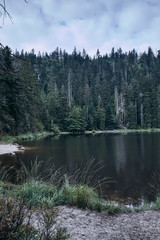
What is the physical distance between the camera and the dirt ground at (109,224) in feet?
9.37

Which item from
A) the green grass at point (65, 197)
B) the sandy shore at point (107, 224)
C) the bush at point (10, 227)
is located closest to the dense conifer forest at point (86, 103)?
the green grass at point (65, 197)

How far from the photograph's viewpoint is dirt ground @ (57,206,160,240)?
9.37 feet

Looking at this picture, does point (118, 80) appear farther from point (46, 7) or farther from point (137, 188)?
point (46, 7)

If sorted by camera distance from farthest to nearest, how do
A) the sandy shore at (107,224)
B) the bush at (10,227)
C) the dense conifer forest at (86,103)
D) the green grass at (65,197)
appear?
the dense conifer forest at (86,103) < the green grass at (65,197) < the sandy shore at (107,224) < the bush at (10,227)

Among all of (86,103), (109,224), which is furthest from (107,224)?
(86,103)

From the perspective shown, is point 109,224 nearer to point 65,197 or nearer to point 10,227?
point 65,197

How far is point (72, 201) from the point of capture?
4.38 meters

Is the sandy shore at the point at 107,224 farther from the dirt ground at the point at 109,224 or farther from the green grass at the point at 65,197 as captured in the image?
the green grass at the point at 65,197

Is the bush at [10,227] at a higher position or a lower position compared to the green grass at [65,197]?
higher

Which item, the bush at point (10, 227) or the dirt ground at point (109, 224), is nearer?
the bush at point (10, 227)

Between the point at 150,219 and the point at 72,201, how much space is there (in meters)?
1.68

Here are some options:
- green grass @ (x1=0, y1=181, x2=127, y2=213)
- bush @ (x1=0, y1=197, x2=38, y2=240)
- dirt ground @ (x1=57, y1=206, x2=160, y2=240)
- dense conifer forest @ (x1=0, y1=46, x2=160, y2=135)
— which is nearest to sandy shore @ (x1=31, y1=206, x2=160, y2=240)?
dirt ground @ (x1=57, y1=206, x2=160, y2=240)

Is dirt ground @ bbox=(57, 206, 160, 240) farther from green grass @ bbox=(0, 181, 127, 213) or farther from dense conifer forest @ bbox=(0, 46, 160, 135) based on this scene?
dense conifer forest @ bbox=(0, 46, 160, 135)

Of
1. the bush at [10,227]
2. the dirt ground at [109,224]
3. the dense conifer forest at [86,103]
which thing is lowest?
the dirt ground at [109,224]
